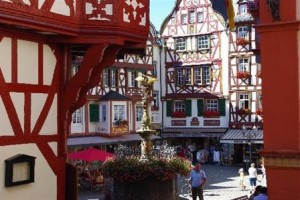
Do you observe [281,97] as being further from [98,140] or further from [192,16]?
[192,16]

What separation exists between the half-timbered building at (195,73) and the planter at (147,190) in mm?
21931

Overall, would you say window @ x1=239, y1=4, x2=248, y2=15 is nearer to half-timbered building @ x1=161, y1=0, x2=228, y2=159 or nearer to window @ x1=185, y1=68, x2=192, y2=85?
half-timbered building @ x1=161, y1=0, x2=228, y2=159

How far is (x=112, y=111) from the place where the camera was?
1255 inches

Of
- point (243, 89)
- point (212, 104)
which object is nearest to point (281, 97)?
point (243, 89)

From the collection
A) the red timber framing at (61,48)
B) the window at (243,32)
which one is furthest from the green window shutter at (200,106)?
the red timber framing at (61,48)

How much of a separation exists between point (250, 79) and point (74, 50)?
2737 cm

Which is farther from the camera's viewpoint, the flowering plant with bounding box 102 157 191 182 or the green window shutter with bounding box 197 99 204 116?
the green window shutter with bounding box 197 99 204 116

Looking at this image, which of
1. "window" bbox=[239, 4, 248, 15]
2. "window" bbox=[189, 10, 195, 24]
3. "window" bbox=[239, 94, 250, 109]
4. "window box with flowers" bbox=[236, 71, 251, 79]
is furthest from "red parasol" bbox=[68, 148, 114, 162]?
"window" bbox=[189, 10, 195, 24]

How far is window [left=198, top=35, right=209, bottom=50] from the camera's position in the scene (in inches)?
1474

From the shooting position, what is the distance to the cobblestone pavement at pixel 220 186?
2093cm

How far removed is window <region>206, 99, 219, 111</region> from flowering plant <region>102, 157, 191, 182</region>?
22534mm

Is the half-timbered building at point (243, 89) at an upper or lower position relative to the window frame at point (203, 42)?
lower

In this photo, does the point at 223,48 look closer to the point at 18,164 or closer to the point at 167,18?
the point at 167,18

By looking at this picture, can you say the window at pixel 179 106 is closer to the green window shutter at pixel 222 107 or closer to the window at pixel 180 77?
the window at pixel 180 77
